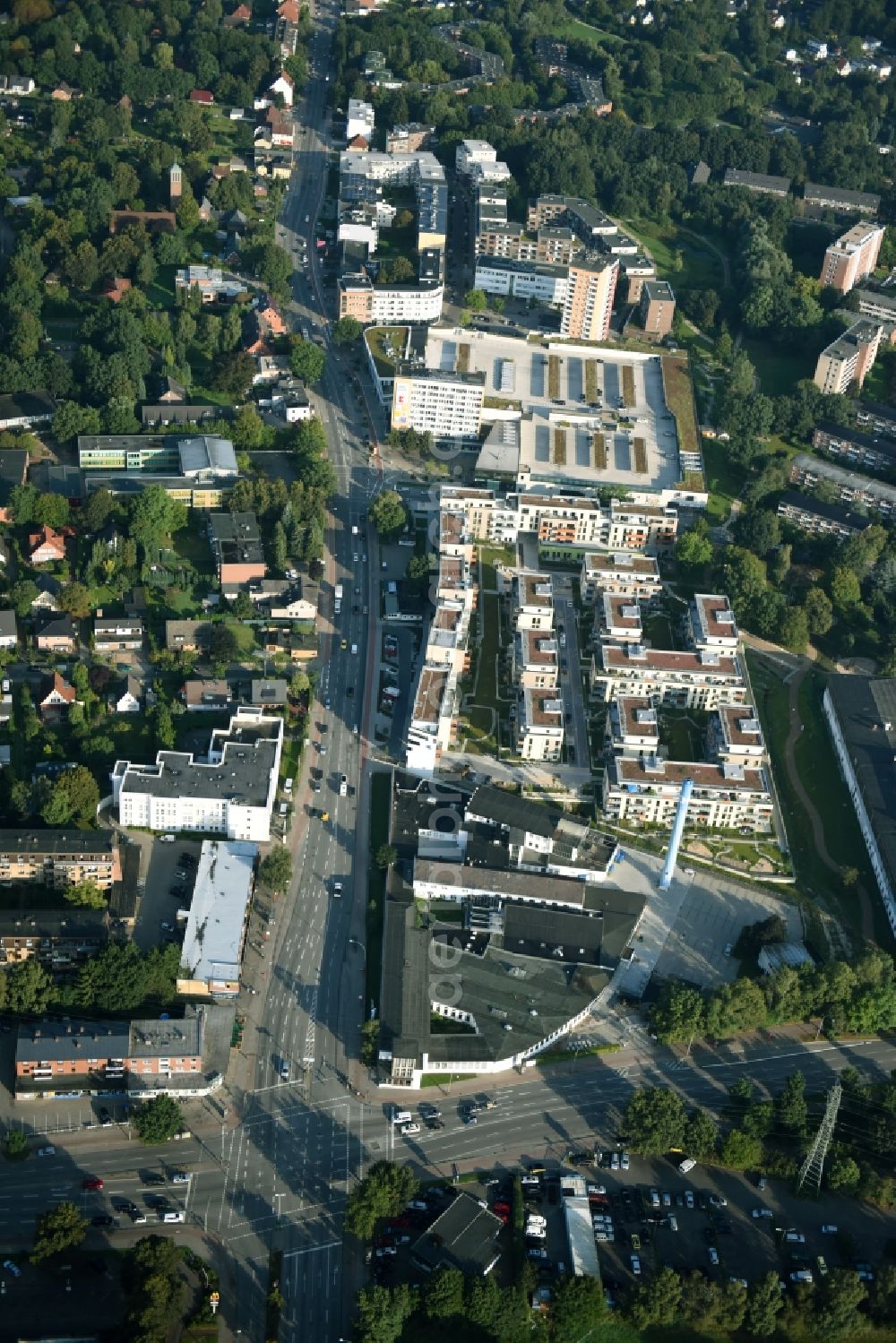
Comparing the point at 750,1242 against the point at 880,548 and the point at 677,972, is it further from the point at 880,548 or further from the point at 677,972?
the point at 880,548

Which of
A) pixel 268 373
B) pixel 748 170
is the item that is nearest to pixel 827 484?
pixel 268 373

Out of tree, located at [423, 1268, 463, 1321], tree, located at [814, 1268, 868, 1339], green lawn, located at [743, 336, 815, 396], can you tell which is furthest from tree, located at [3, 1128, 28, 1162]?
green lawn, located at [743, 336, 815, 396]

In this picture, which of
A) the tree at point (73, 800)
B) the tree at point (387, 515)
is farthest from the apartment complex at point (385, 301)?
the tree at point (73, 800)

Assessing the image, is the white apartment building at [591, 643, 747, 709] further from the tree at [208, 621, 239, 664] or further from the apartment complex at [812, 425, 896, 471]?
the apartment complex at [812, 425, 896, 471]

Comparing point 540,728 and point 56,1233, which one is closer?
point 56,1233

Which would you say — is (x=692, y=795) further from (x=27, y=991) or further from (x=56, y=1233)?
(x=56, y=1233)

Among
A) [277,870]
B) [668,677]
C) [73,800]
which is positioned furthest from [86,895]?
[668,677]

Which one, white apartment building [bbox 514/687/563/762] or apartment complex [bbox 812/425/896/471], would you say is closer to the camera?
white apartment building [bbox 514/687/563/762]
